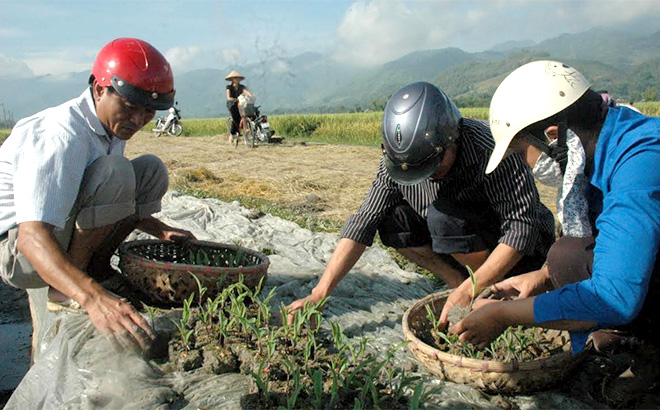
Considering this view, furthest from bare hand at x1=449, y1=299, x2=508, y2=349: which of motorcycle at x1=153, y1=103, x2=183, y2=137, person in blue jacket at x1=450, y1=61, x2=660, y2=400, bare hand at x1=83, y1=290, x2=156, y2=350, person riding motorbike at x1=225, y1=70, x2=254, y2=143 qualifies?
motorcycle at x1=153, y1=103, x2=183, y2=137

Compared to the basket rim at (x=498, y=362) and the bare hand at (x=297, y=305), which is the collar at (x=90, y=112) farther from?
the basket rim at (x=498, y=362)

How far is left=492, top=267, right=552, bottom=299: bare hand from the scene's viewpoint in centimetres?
221

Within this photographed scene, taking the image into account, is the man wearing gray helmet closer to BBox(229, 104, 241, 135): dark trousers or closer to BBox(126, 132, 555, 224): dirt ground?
BBox(126, 132, 555, 224): dirt ground

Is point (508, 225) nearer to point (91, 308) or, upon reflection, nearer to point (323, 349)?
point (323, 349)

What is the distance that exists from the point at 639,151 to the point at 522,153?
0.35 meters

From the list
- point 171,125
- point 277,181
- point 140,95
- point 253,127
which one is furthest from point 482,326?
point 171,125

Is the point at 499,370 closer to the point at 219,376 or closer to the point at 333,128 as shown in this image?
the point at 219,376

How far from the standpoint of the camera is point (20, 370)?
116 inches

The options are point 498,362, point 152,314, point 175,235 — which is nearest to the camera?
point 498,362

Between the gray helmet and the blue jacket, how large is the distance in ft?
2.27

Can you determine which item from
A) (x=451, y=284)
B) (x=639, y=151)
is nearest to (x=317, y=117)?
(x=451, y=284)

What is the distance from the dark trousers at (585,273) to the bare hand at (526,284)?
71mm

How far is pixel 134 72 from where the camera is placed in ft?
7.30

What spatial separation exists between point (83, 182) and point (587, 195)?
1.96 m
